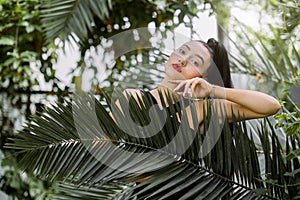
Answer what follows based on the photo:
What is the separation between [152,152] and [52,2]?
1600mm

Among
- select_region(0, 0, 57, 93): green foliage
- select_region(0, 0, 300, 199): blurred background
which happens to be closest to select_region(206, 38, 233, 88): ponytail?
select_region(0, 0, 300, 199): blurred background

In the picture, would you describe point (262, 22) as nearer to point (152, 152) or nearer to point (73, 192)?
point (73, 192)

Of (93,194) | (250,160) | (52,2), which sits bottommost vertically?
(93,194)

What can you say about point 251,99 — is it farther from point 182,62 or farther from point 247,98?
point 182,62

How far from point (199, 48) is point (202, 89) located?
18 centimetres

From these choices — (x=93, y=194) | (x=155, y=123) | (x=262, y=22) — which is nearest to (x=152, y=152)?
(x=155, y=123)

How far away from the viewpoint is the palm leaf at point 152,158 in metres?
0.94

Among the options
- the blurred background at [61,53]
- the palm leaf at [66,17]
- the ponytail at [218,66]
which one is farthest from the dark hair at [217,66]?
the blurred background at [61,53]

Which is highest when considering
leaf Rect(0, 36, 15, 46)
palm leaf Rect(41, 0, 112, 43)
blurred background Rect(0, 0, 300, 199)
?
palm leaf Rect(41, 0, 112, 43)

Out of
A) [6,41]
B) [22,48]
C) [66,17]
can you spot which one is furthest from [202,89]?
[22,48]

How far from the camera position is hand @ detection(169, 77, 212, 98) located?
1.08 metres

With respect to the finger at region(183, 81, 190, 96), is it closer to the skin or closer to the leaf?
the skin

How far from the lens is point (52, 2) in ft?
7.96

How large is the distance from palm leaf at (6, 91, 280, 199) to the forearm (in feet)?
0.37
